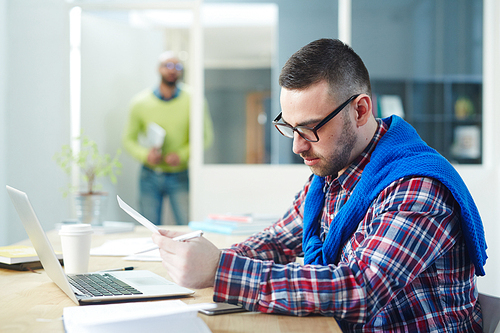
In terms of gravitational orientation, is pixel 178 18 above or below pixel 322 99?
above

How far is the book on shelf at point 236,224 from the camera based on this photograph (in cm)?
192

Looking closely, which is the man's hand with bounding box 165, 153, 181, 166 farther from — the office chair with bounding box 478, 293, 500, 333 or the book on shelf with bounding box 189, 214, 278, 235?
the office chair with bounding box 478, 293, 500, 333

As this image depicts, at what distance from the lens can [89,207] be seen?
1991 millimetres

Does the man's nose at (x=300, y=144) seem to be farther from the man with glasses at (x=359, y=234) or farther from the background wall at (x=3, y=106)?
the background wall at (x=3, y=106)

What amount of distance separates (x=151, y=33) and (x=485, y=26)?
295 centimetres

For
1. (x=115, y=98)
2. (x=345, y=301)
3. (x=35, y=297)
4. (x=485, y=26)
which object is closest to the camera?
(x=345, y=301)

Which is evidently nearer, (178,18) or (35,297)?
(35,297)

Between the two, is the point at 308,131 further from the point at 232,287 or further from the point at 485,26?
the point at 485,26

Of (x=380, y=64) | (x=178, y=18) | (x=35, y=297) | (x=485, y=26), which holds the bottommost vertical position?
(x=35, y=297)

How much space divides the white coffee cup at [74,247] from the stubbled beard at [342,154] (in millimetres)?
609

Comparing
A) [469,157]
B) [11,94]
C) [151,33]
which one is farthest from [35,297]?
[151,33]

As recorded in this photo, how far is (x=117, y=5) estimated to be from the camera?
3703 mm

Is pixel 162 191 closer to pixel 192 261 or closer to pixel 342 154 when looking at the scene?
pixel 342 154

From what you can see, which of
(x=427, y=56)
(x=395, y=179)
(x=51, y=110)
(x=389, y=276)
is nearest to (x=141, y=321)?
(x=389, y=276)
